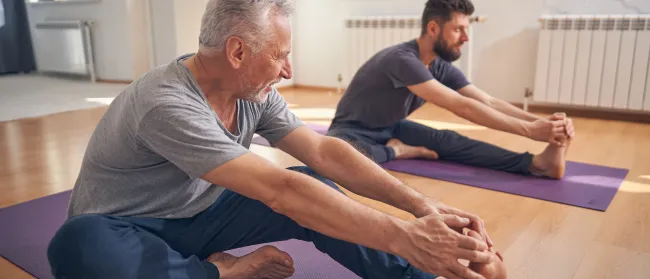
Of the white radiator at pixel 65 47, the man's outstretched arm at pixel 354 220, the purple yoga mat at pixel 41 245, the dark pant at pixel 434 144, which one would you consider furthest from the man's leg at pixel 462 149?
the white radiator at pixel 65 47

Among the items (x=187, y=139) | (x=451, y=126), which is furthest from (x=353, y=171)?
(x=451, y=126)

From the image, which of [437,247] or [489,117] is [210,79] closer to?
[437,247]

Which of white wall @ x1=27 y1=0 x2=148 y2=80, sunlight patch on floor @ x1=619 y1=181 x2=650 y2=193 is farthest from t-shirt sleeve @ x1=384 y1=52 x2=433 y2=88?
white wall @ x1=27 y1=0 x2=148 y2=80

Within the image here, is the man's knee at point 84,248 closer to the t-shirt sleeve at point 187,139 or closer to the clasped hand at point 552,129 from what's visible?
the t-shirt sleeve at point 187,139

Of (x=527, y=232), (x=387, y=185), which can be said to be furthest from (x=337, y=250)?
(x=527, y=232)

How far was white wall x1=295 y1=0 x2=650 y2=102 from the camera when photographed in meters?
3.85

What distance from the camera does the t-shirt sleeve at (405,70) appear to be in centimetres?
234

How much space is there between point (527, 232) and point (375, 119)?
100 centimetres

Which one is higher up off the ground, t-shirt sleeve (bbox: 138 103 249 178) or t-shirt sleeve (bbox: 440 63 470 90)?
t-shirt sleeve (bbox: 138 103 249 178)

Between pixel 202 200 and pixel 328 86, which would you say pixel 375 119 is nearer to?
pixel 202 200

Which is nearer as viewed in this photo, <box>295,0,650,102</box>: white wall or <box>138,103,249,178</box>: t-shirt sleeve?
<box>138,103,249,178</box>: t-shirt sleeve

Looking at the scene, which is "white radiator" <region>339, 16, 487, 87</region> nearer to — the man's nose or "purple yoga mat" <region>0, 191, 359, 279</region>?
"purple yoga mat" <region>0, 191, 359, 279</region>

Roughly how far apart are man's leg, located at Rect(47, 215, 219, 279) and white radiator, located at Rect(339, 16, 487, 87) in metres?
3.60

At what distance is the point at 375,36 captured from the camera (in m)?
4.71
